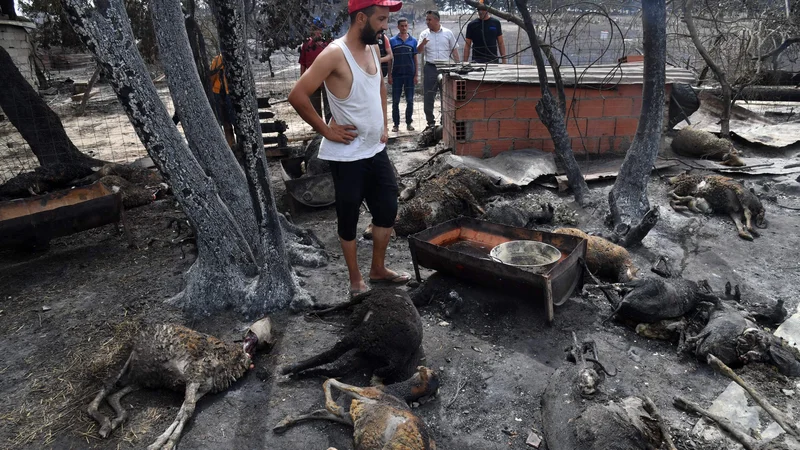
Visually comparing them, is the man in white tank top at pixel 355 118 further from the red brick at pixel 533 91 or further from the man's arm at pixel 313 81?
the red brick at pixel 533 91

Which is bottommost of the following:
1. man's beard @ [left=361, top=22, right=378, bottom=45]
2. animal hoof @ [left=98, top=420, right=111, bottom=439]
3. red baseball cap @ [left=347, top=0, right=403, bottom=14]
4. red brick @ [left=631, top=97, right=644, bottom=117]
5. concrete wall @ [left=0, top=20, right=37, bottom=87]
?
animal hoof @ [left=98, top=420, right=111, bottom=439]

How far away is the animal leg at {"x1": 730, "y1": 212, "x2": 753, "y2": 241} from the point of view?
213 inches

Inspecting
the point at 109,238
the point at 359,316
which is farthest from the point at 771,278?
the point at 109,238

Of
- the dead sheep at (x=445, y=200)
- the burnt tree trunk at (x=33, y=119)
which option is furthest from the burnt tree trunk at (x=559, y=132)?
the burnt tree trunk at (x=33, y=119)

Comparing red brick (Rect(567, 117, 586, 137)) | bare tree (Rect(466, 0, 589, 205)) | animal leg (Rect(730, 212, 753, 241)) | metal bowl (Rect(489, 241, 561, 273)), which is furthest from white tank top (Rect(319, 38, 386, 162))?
red brick (Rect(567, 117, 586, 137))

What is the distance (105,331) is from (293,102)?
2.28 m

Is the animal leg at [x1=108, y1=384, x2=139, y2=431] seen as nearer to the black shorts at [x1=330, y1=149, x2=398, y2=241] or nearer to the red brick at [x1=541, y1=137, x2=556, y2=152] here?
the black shorts at [x1=330, y1=149, x2=398, y2=241]

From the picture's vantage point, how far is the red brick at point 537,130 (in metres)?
7.57

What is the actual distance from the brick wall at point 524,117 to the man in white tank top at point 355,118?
3.52 m

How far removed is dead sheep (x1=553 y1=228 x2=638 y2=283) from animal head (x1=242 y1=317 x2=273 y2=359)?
104 inches

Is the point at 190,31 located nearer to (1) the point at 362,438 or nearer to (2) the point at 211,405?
Answer: (2) the point at 211,405

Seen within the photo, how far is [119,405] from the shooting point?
309 centimetres

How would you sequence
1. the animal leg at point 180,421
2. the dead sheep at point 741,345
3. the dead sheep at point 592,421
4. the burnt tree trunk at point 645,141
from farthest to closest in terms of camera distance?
the burnt tree trunk at point 645,141 → the dead sheep at point 741,345 → the animal leg at point 180,421 → the dead sheep at point 592,421

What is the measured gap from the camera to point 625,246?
5195mm
